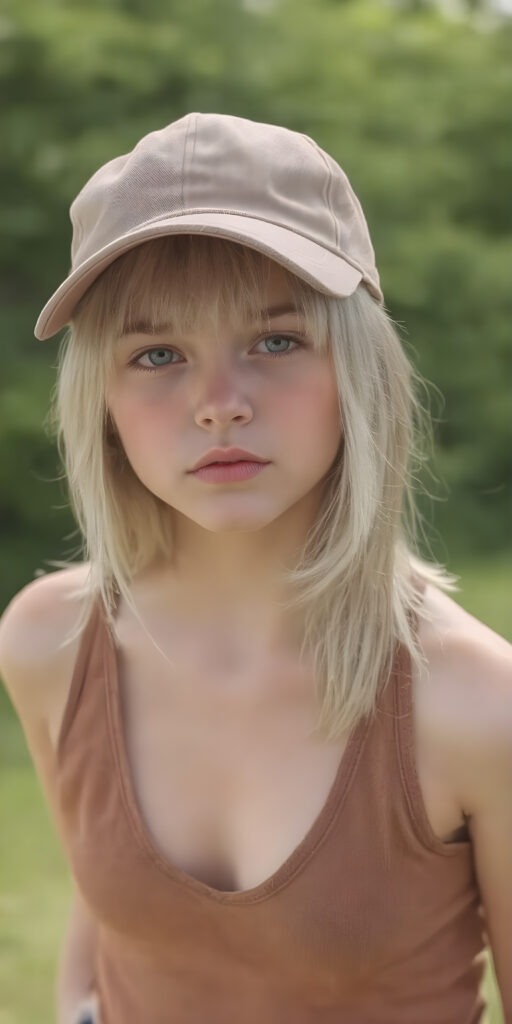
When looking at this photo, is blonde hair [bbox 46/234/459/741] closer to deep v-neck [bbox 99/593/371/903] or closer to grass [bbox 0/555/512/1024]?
deep v-neck [bbox 99/593/371/903]

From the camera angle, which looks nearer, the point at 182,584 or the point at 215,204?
the point at 215,204

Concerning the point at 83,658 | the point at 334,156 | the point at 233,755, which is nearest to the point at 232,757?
the point at 233,755

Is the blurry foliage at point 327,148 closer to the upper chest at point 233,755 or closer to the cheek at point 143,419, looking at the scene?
the upper chest at point 233,755

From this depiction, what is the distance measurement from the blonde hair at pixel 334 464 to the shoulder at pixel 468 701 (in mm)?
33

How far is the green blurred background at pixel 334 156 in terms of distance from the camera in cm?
409

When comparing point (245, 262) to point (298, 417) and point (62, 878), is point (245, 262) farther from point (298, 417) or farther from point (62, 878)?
point (62, 878)

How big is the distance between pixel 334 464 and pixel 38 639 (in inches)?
19.4

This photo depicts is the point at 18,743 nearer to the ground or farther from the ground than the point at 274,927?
farther from the ground

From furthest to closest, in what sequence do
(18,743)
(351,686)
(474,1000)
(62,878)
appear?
(18,743) < (62,878) < (474,1000) < (351,686)

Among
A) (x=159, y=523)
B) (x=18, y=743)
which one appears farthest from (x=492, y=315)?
(x=159, y=523)

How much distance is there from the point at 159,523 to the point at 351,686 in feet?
1.19

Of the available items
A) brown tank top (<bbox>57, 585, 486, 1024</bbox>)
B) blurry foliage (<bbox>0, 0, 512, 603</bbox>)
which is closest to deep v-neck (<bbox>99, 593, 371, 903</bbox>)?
brown tank top (<bbox>57, 585, 486, 1024</bbox>)

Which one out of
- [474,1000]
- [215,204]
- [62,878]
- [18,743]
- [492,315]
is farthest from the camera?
[492,315]

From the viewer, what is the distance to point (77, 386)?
1.51 m
